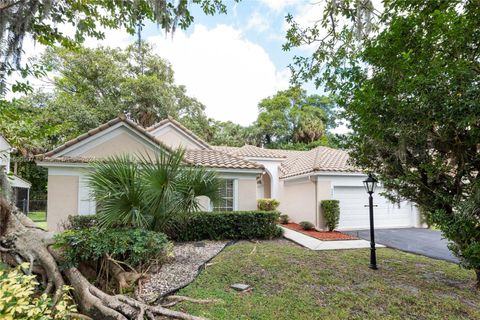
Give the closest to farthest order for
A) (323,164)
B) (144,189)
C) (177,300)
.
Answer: (177,300) < (144,189) < (323,164)

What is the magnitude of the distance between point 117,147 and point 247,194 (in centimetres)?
629

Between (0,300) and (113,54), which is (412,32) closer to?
(0,300)

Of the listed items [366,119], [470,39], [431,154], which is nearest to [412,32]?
[470,39]

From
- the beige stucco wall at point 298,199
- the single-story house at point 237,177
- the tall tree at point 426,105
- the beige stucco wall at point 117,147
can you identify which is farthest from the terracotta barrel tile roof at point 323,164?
the beige stucco wall at point 117,147

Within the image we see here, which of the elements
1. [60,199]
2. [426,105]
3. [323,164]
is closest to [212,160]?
[323,164]

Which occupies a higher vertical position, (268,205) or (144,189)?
(144,189)

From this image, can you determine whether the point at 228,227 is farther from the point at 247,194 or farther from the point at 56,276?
the point at 56,276

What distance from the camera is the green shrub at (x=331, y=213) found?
13.5m

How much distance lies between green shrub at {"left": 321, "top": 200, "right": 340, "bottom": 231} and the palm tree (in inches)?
343

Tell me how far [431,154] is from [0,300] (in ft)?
25.2

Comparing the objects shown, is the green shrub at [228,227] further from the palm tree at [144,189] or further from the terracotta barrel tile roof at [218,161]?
the palm tree at [144,189]

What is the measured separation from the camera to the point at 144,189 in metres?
6.34

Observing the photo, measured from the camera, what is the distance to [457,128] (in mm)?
4586

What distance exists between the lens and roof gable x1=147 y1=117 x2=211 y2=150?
16.5m
